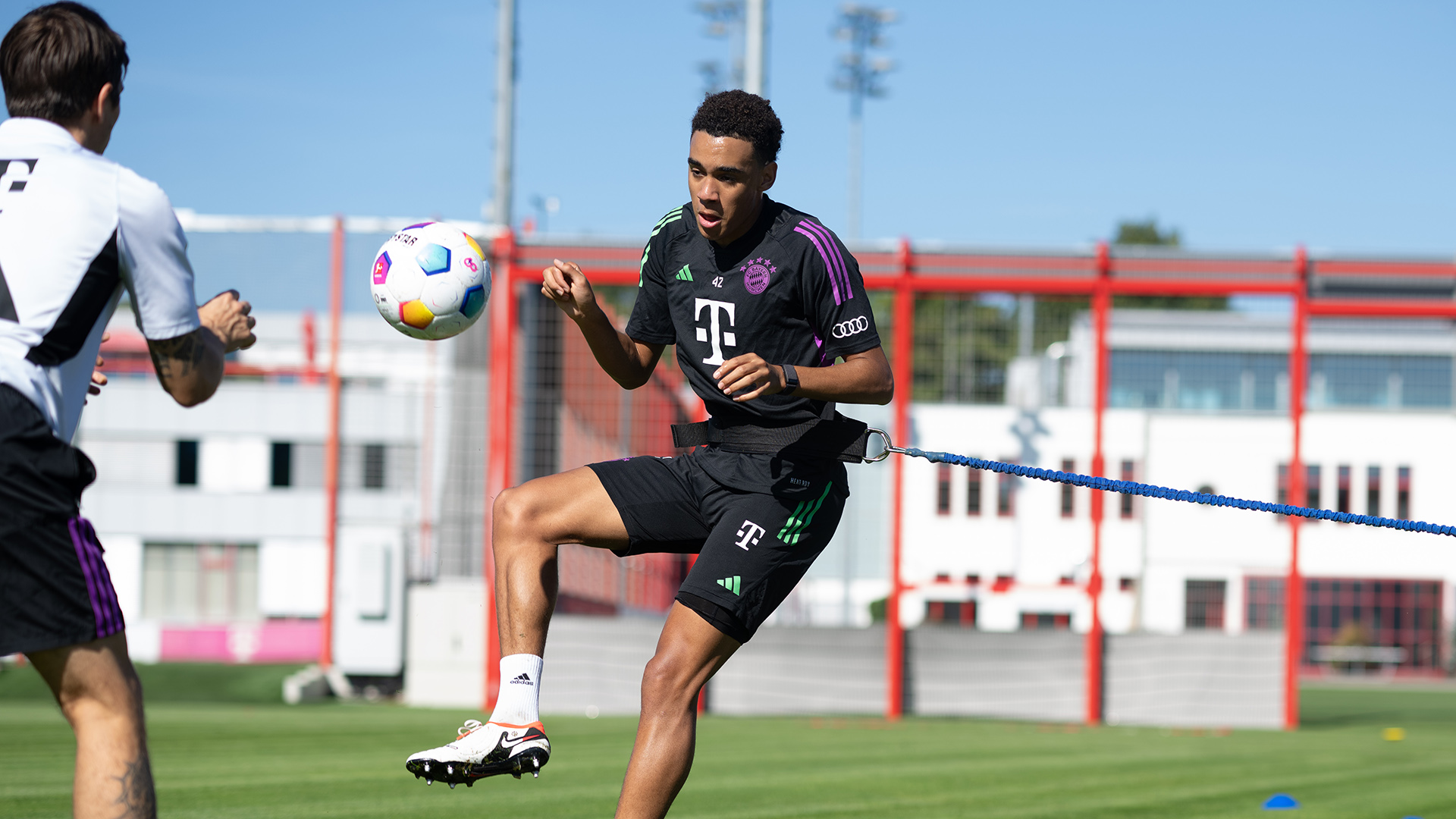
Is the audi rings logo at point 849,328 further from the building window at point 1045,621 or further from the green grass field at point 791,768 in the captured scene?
the building window at point 1045,621

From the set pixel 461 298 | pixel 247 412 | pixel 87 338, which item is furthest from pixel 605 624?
pixel 247 412

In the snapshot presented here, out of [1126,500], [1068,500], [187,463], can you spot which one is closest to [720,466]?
[1068,500]

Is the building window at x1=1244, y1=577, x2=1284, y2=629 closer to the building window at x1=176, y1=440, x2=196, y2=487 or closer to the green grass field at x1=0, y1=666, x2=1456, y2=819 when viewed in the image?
the green grass field at x1=0, y1=666, x2=1456, y2=819

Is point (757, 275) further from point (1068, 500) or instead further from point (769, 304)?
point (1068, 500)

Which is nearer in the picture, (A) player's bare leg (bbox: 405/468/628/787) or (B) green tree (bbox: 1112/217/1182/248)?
(A) player's bare leg (bbox: 405/468/628/787)

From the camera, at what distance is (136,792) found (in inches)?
114

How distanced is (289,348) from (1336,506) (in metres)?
15.9

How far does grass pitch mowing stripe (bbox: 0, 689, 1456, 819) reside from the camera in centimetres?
662

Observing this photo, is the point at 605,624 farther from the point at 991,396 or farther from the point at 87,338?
the point at 87,338

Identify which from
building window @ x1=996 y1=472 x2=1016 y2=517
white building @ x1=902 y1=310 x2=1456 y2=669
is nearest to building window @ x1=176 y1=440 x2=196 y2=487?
white building @ x1=902 y1=310 x2=1456 y2=669

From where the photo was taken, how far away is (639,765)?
4.03 m

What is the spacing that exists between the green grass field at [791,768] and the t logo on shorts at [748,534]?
7.86 ft

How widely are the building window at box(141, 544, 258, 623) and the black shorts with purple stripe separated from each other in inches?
1146

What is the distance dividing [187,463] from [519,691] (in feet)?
98.5
